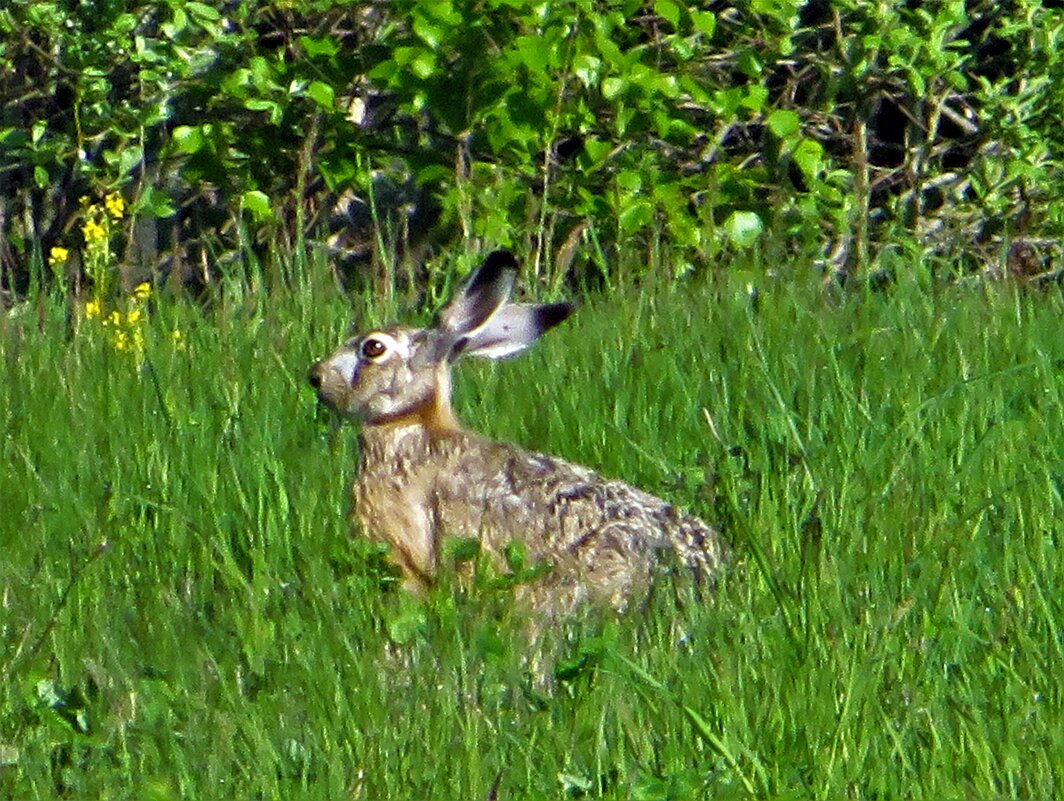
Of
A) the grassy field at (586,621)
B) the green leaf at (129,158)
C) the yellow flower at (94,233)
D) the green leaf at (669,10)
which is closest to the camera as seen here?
the grassy field at (586,621)

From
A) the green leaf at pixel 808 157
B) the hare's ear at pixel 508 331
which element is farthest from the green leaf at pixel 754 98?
the hare's ear at pixel 508 331

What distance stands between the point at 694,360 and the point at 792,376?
365mm

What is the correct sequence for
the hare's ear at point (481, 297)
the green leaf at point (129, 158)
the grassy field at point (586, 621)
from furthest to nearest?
the green leaf at point (129, 158) < the hare's ear at point (481, 297) < the grassy field at point (586, 621)

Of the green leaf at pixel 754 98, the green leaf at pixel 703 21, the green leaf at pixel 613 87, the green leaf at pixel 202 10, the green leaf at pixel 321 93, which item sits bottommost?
the green leaf at pixel 754 98

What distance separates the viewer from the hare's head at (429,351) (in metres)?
5.29

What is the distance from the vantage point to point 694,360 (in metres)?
5.81

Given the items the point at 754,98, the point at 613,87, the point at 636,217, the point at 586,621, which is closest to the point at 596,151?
the point at 636,217

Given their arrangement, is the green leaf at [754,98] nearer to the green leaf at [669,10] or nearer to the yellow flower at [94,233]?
the green leaf at [669,10]

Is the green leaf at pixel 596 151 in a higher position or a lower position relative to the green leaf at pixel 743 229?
higher

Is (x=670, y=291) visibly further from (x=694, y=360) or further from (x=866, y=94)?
(x=866, y=94)

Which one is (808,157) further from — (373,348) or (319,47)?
(373,348)

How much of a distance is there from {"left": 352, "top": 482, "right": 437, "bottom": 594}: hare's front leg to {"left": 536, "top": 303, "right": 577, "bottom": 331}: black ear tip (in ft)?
1.95

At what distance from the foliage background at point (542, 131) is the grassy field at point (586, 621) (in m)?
1.31

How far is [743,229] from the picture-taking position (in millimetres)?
7742
